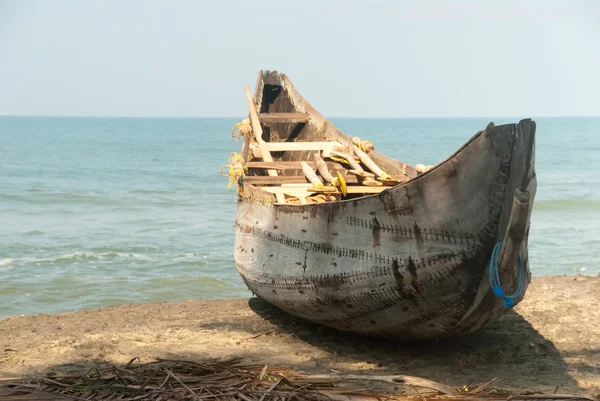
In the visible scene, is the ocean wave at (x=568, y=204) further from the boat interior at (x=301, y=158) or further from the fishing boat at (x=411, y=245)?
the fishing boat at (x=411, y=245)

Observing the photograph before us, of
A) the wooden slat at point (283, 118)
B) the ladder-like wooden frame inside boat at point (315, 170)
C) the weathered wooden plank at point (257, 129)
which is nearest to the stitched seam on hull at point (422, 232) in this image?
A: the ladder-like wooden frame inside boat at point (315, 170)

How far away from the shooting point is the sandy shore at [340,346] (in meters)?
5.59

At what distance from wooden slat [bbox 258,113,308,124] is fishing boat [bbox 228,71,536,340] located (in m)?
3.28

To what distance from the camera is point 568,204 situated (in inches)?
852

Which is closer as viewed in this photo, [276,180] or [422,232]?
[422,232]

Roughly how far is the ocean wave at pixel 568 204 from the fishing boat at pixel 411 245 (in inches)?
600

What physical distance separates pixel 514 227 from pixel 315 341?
245 cm

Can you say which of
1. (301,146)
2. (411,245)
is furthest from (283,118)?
(411,245)

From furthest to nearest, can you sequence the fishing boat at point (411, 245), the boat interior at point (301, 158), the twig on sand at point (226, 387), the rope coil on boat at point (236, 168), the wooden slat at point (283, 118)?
the wooden slat at point (283, 118) < the rope coil on boat at point (236, 168) < the boat interior at point (301, 158) < the fishing boat at point (411, 245) < the twig on sand at point (226, 387)

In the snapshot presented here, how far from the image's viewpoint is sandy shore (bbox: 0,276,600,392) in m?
5.59

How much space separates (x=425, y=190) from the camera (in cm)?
495

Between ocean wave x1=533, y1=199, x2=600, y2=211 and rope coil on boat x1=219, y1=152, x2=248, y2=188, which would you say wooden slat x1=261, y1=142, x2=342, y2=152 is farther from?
ocean wave x1=533, y1=199, x2=600, y2=211

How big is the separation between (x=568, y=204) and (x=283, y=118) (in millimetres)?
14152

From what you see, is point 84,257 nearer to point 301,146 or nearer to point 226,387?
point 301,146
